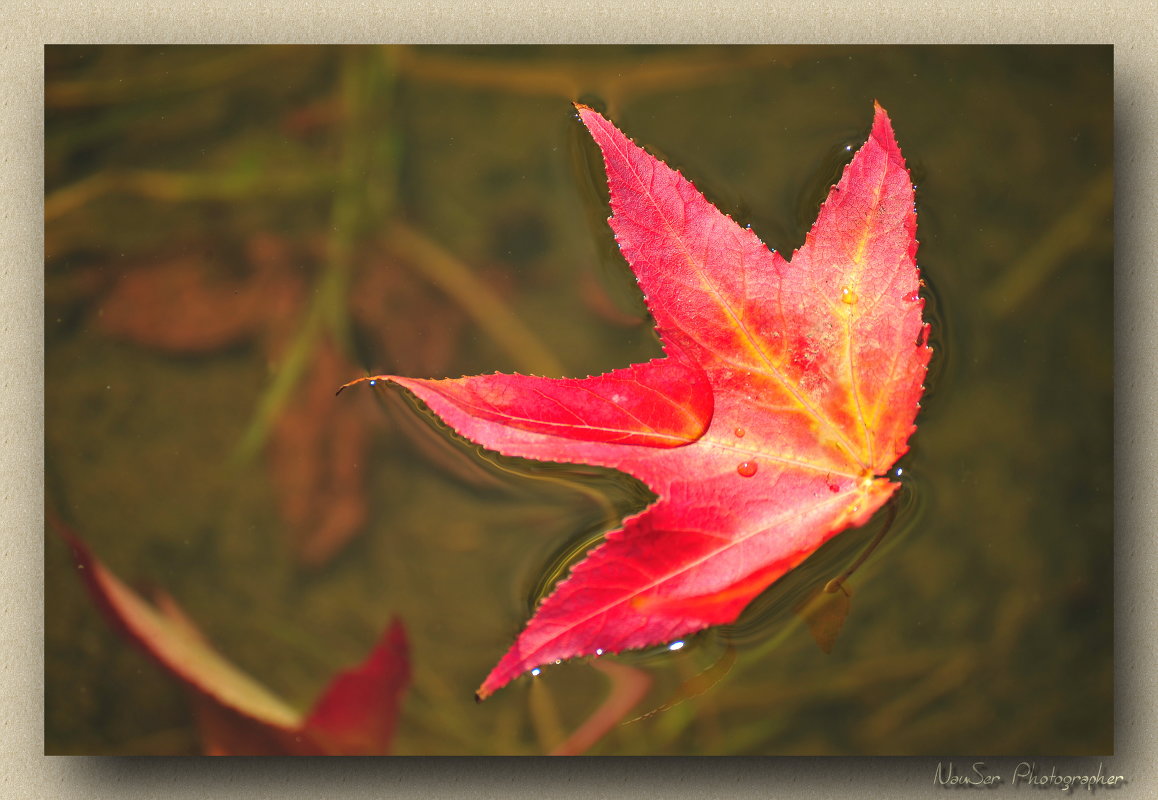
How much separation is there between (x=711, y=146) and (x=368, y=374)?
267 millimetres

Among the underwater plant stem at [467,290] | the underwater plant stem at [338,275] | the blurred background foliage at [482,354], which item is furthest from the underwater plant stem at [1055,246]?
the underwater plant stem at [338,275]

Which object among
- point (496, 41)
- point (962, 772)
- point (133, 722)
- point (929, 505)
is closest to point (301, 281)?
point (496, 41)

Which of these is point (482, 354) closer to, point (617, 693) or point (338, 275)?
point (338, 275)

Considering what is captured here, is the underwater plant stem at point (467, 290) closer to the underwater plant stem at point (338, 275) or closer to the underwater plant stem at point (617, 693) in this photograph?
the underwater plant stem at point (338, 275)

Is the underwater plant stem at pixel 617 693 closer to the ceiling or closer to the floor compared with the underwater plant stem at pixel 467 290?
closer to the floor

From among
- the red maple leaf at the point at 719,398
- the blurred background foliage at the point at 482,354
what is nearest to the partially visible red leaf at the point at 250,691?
the blurred background foliage at the point at 482,354

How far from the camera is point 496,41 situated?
1.74 ft

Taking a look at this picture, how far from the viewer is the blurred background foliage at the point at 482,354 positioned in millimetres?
514

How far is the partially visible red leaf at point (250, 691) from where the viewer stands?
0.51 meters

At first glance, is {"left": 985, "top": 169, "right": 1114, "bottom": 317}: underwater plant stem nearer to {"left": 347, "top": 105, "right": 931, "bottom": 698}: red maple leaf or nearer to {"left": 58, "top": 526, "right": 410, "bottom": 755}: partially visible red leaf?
{"left": 347, "top": 105, "right": 931, "bottom": 698}: red maple leaf

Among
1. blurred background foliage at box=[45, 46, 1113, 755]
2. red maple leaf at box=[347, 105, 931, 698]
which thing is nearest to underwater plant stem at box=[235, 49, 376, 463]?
blurred background foliage at box=[45, 46, 1113, 755]

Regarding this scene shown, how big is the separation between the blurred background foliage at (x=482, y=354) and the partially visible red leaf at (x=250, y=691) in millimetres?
11

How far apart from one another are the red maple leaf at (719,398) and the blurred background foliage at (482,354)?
5cm

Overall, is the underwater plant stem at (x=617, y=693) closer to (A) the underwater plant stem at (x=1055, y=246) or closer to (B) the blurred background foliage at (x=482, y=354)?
(B) the blurred background foliage at (x=482, y=354)
